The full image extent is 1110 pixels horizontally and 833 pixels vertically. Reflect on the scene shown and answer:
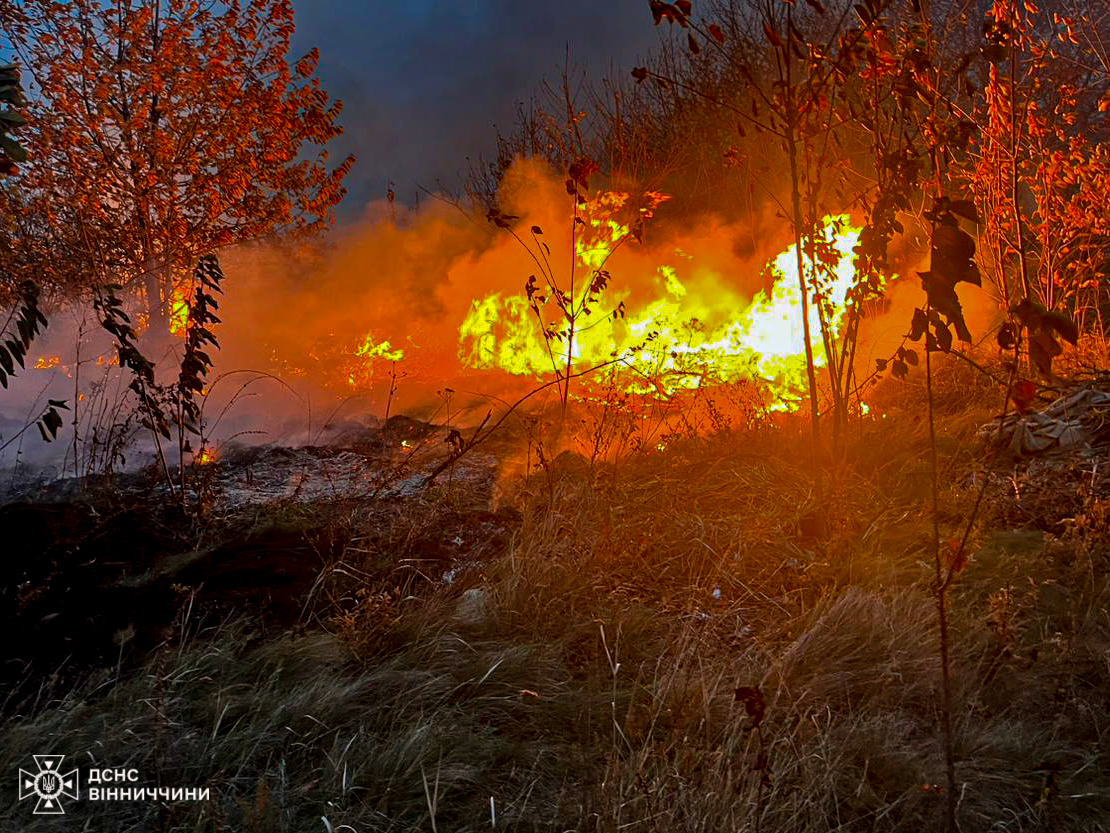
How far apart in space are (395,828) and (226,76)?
7.77m

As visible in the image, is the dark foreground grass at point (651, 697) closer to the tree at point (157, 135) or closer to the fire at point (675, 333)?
the fire at point (675, 333)

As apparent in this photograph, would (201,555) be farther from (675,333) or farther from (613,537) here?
(675,333)

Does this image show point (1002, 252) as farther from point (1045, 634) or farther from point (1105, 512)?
point (1045, 634)

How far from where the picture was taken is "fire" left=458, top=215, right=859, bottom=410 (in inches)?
236

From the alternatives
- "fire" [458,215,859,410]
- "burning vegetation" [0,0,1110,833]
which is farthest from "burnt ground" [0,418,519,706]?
"fire" [458,215,859,410]

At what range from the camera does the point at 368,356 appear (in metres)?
9.12

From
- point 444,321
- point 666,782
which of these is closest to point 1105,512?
point 666,782

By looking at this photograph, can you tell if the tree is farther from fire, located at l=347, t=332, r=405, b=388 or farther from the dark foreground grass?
the dark foreground grass

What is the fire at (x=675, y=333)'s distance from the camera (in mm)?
5992

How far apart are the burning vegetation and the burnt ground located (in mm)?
23

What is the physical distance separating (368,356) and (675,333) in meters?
3.90

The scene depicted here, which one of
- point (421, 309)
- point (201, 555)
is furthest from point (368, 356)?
point (201, 555)

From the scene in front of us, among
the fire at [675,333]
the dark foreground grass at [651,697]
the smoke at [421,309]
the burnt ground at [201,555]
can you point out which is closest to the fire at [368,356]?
the smoke at [421,309]

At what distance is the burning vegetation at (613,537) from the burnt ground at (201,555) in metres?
0.02
